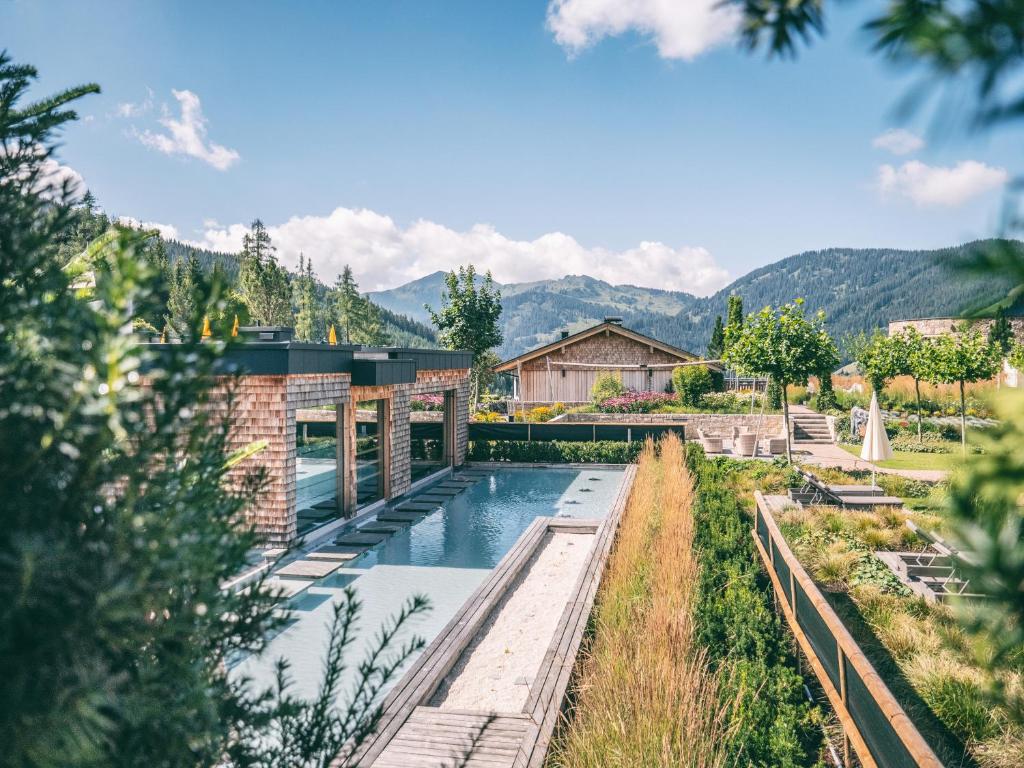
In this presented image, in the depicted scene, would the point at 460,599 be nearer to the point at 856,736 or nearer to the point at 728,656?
the point at 728,656

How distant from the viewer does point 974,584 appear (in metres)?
A: 0.58

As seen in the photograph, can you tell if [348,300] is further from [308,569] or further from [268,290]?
[308,569]

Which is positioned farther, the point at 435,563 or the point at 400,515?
the point at 400,515

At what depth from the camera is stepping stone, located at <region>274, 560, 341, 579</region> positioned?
8.40 m

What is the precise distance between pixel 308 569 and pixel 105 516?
26.2 feet

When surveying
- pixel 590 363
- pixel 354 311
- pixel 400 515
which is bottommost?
pixel 400 515

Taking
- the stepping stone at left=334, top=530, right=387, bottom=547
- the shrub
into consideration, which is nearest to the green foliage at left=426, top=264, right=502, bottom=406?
the shrub

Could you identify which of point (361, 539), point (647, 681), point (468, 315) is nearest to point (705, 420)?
point (468, 315)

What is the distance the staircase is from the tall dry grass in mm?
16988

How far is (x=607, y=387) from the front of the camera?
2725cm

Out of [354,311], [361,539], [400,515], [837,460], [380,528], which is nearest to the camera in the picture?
[361,539]

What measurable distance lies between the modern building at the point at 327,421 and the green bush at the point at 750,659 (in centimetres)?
450

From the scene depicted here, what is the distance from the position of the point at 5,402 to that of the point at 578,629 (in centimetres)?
574

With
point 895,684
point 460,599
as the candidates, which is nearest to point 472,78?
point 460,599
